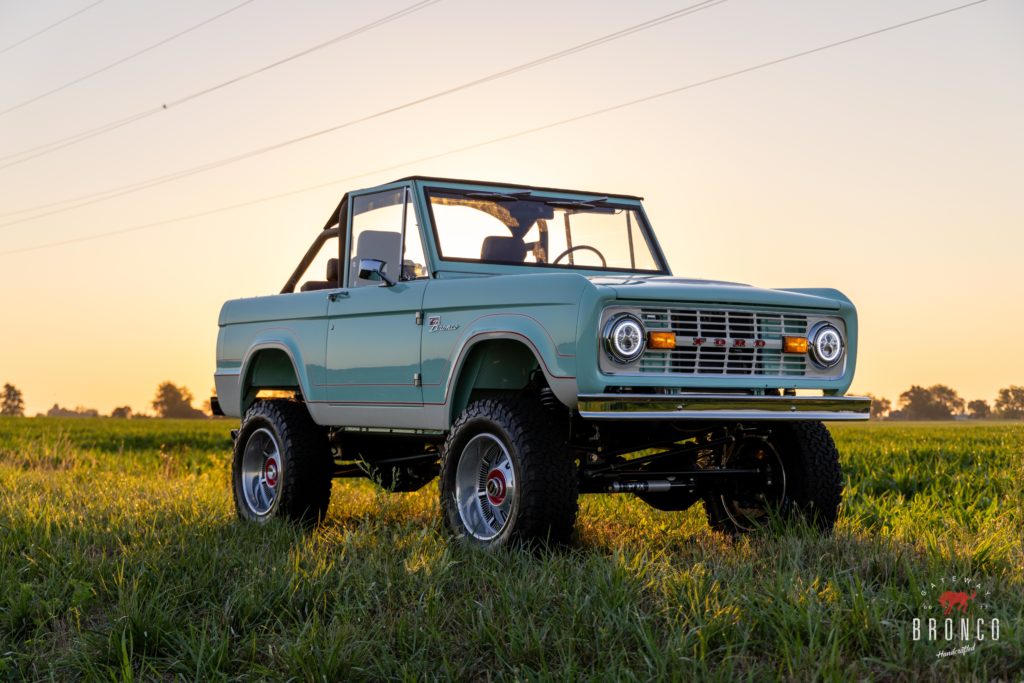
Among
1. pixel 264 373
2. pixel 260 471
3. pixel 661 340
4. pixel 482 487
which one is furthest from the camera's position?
pixel 264 373

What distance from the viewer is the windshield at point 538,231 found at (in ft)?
24.9

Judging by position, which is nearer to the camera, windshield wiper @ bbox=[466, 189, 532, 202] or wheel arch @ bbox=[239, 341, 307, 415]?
windshield wiper @ bbox=[466, 189, 532, 202]

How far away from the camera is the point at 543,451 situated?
617 cm

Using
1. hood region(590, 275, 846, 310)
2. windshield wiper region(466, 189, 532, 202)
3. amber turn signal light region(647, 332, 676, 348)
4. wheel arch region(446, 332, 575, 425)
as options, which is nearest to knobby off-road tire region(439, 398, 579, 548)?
wheel arch region(446, 332, 575, 425)

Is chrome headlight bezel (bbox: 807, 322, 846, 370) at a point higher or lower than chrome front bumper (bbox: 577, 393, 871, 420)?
higher

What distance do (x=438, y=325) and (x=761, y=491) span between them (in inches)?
91.5

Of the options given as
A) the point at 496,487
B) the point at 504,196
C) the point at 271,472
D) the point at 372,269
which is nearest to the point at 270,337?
the point at 271,472

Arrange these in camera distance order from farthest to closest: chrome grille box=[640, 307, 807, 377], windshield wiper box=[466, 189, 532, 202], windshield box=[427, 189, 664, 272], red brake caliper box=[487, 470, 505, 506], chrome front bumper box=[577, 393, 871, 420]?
windshield wiper box=[466, 189, 532, 202] < windshield box=[427, 189, 664, 272] < red brake caliper box=[487, 470, 505, 506] < chrome grille box=[640, 307, 807, 377] < chrome front bumper box=[577, 393, 871, 420]

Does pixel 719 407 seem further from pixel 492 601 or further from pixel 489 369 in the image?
pixel 492 601

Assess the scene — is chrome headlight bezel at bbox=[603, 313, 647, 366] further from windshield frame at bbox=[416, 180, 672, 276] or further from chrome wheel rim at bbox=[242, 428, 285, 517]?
chrome wheel rim at bbox=[242, 428, 285, 517]

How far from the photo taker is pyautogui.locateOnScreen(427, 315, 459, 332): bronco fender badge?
6805 mm

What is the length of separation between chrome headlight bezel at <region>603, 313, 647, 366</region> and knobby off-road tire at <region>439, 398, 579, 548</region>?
630mm

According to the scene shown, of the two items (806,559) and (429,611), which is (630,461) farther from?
(429,611)

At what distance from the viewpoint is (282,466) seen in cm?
839
